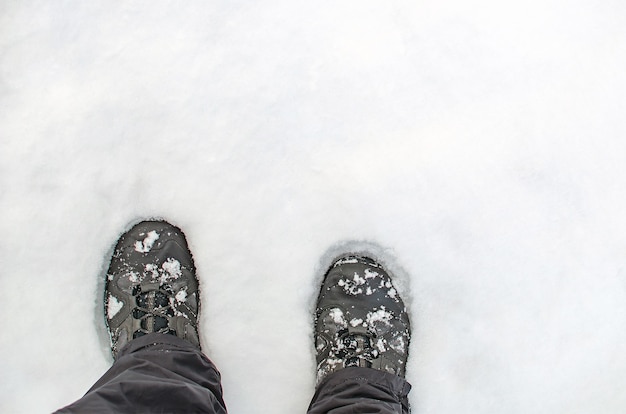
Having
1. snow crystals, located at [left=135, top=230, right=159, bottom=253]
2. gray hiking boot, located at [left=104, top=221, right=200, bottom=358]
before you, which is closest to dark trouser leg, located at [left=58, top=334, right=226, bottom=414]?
gray hiking boot, located at [left=104, top=221, right=200, bottom=358]

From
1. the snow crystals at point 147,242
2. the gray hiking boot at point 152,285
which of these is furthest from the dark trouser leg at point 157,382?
the snow crystals at point 147,242

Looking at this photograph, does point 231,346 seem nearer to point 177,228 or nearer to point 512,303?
point 177,228

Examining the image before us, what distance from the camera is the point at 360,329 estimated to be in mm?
1118

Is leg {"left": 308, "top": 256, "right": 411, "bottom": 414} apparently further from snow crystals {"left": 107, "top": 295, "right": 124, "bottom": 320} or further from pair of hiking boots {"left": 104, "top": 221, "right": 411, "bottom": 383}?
snow crystals {"left": 107, "top": 295, "right": 124, "bottom": 320}

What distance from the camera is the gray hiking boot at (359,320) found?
1.10 metres

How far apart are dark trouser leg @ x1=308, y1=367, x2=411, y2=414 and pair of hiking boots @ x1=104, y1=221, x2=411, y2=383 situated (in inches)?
1.4

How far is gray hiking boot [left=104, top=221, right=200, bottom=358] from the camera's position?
1088 millimetres

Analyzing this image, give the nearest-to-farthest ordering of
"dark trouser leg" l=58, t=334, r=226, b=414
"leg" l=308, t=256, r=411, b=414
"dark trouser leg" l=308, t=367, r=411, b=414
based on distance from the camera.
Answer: "dark trouser leg" l=58, t=334, r=226, b=414
"dark trouser leg" l=308, t=367, r=411, b=414
"leg" l=308, t=256, r=411, b=414

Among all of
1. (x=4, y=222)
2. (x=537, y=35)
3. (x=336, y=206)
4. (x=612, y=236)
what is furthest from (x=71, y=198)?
(x=612, y=236)

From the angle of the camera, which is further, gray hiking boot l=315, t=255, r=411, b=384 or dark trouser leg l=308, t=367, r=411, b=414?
gray hiking boot l=315, t=255, r=411, b=384

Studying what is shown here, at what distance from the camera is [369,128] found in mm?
1117

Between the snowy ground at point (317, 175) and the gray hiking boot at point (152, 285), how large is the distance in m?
0.04

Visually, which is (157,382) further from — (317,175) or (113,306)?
(317,175)

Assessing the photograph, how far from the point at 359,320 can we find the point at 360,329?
2 cm
